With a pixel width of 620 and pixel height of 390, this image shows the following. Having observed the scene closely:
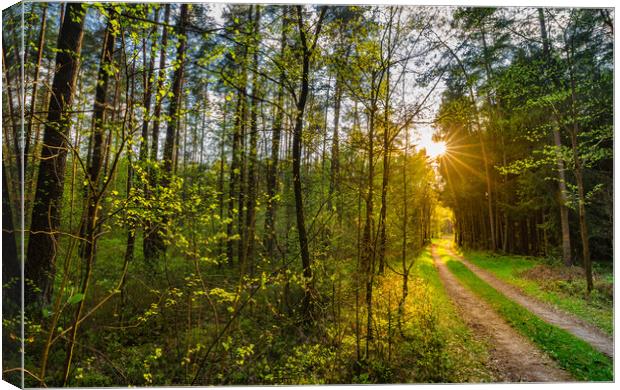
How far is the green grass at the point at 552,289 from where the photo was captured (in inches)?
169

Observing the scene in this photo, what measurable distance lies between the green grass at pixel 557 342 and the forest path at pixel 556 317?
0.28ft

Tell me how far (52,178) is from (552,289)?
664 centimetres

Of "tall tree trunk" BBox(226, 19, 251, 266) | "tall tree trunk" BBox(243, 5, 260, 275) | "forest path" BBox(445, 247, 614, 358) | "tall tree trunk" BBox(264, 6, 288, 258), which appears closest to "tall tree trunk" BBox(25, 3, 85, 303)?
"tall tree trunk" BBox(226, 19, 251, 266)

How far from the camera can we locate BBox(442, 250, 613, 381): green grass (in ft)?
12.9

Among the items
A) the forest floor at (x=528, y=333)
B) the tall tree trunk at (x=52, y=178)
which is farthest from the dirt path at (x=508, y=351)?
the tall tree trunk at (x=52, y=178)

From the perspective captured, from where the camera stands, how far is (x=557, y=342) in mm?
4219

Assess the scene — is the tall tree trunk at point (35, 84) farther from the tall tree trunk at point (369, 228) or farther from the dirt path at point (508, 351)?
the dirt path at point (508, 351)

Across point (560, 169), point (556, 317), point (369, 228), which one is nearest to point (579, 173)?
point (560, 169)

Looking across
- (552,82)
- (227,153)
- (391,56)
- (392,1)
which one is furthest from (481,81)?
(227,153)

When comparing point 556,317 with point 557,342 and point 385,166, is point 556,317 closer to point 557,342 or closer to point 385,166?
point 557,342

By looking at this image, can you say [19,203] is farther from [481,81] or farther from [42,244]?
[481,81]

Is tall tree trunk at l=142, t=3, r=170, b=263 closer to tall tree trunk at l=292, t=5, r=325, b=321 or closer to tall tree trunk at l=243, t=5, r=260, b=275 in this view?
tall tree trunk at l=243, t=5, r=260, b=275

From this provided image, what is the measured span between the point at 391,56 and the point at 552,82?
2145 millimetres

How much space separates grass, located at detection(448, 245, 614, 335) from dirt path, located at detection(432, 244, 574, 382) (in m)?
0.88
